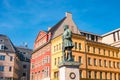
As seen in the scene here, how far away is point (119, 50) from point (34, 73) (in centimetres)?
2565

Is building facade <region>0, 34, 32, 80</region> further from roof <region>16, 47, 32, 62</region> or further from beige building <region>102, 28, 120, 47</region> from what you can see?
beige building <region>102, 28, 120, 47</region>

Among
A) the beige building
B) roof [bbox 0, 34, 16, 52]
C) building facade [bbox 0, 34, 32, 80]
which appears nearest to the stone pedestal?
the beige building

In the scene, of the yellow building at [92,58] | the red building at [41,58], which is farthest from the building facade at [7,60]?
the yellow building at [92,58]

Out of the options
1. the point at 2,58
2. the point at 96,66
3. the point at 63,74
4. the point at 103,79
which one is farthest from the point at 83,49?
the point at 63,74

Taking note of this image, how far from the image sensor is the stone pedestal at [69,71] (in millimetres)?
24828

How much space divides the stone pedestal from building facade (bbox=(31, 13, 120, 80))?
1217 inches

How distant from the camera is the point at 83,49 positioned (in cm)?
5916

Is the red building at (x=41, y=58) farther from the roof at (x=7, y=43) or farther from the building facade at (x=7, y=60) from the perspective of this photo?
the roof at (x=7, y=43)

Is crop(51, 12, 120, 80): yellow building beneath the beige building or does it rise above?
beneath

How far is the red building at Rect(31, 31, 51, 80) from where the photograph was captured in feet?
201

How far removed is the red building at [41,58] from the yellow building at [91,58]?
7.89 ft

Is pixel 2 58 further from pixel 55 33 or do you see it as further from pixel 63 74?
pixel 63 74

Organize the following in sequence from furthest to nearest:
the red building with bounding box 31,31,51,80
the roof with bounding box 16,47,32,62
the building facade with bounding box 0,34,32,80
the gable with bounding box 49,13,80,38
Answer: the roof with bounding box 16,47,32,62, the building facade with bounding box 0,34,32,80, the gable with bounding box 49,13,80,38, the red building with bounding box 31,31,51,80

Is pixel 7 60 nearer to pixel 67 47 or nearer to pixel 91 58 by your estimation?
pixel 91 58
